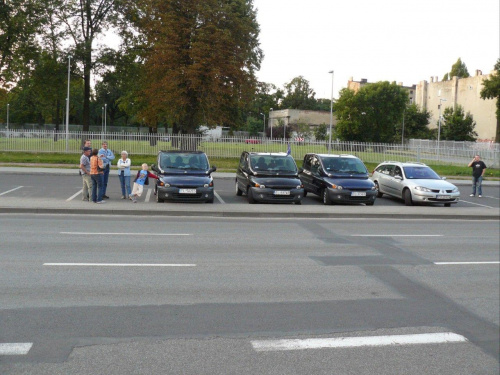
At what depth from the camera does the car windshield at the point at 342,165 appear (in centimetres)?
2027

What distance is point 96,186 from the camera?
56.2ft

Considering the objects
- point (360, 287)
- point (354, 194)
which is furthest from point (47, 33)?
point (360, 287)

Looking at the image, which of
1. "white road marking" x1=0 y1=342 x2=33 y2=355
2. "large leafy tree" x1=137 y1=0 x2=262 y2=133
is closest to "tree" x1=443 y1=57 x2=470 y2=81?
"large leafy tree" x1=137 y1=0 x2=262 y2=133

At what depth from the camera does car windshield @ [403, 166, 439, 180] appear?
2089cm

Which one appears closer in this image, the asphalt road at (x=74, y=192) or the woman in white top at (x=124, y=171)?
the woman in white top at (x=124, y=171)

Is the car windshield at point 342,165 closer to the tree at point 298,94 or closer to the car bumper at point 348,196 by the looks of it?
the car bumper at point 348,196

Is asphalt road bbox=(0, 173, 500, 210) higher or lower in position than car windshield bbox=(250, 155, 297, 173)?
lower

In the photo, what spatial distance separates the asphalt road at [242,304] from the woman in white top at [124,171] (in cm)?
571

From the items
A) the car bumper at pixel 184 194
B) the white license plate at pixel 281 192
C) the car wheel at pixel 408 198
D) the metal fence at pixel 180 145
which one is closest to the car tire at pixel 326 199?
the white license plate at pixel 281 192

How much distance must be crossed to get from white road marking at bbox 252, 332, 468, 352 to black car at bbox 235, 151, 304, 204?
13.1 m

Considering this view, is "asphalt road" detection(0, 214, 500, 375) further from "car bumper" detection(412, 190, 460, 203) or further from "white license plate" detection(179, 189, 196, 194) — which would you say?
"car bumper" detection(412, 190, 460, 203)

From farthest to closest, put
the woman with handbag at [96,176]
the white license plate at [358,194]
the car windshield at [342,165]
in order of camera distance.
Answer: the car windshield at [342,165], the white license plate at [358,194], the woman with handbag at [96,176]

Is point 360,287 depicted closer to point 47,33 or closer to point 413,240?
A: point 413,240

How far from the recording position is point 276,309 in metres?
6.35
